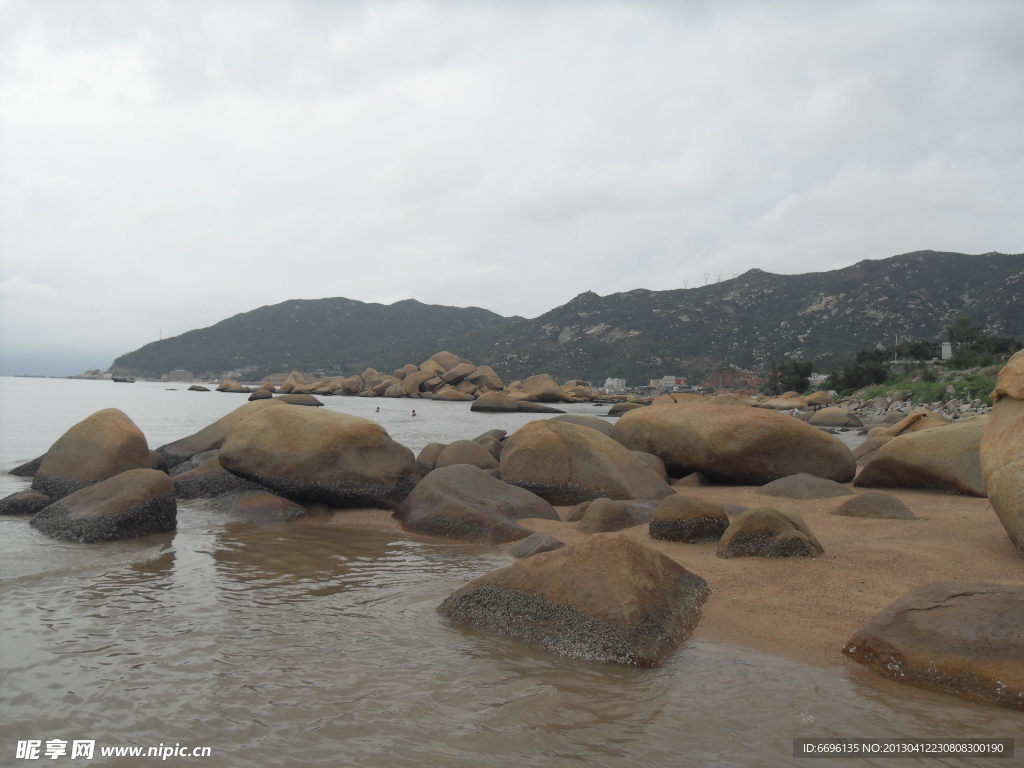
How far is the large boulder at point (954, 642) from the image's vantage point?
3621 millimetres

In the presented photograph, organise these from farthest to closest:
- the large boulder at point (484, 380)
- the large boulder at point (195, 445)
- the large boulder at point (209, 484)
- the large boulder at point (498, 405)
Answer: the large boulder at point (484, 380) < the large boulder at point (498, 405) < the large boulder at point (195, 445) < the large boulder at point (209, 484)

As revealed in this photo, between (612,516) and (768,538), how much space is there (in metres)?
2.15

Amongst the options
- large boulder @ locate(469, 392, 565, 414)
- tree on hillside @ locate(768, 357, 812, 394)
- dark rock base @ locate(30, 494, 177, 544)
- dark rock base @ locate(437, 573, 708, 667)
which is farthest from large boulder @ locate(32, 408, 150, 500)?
tree on hillside @ locate(768, 357, 812, 394)

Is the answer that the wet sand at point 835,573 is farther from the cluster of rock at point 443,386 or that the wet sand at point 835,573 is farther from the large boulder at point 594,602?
the cluster of rock at point 443,386

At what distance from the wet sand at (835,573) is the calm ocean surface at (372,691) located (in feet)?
1.33

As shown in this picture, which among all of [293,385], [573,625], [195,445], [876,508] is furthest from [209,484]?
[293,385]

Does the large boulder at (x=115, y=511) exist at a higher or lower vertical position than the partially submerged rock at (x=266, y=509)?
higher

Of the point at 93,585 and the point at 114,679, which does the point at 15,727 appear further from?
the point at 93,585

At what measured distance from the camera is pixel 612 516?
7.99m

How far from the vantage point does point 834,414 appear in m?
29.5

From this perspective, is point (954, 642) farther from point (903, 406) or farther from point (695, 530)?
point (903, 406)

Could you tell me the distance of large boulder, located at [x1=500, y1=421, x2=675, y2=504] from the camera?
979cm

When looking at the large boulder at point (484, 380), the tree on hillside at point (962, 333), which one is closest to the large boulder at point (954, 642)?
the tree on hillside at point (962, 333)

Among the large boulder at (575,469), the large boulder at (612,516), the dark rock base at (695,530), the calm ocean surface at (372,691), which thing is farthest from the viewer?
the large boulder at (575,469)
